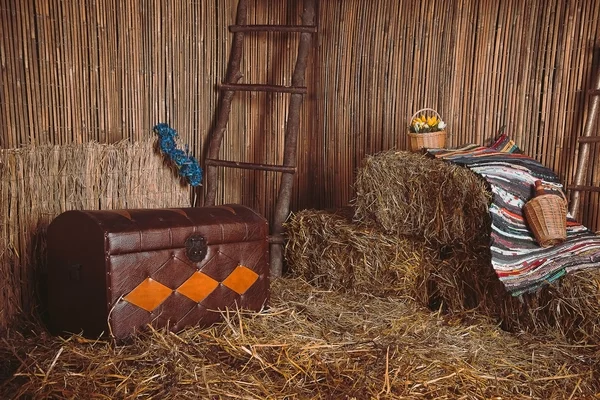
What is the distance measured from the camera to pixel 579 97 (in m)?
3.20

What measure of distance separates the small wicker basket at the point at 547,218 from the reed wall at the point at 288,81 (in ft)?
1.82

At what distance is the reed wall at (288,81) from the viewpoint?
300cm

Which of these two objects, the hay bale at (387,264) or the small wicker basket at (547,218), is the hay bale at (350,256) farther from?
the small wicker basket at (547,218)

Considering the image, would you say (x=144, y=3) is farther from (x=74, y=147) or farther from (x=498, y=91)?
(x=498, y=91)

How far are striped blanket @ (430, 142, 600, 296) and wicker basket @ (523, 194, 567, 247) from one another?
0.04 meters

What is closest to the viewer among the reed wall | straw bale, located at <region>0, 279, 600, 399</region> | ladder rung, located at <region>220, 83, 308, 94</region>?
straw bale, located at <region>0, 279, 600, 399</region>

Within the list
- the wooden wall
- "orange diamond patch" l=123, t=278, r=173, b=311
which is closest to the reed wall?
the wooden wall

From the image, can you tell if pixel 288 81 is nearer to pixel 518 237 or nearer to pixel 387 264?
pixel 387 264

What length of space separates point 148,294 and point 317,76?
2.29 metres

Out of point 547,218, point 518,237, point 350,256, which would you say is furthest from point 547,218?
point 350,256

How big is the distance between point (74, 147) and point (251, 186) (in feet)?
4.60

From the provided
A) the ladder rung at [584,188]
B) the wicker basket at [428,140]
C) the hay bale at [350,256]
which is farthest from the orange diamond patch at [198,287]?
the ladder rung at [584,188]

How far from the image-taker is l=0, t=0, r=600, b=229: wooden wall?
308 centimetres

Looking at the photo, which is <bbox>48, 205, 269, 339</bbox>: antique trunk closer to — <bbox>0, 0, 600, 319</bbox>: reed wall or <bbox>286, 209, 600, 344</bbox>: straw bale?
<bbox>0, 0, 600, 319</bbox>: reed wall
